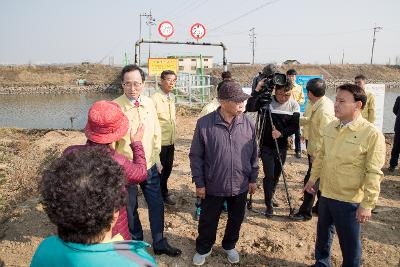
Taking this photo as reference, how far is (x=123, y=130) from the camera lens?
2055 millimetres

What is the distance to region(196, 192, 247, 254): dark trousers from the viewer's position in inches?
114

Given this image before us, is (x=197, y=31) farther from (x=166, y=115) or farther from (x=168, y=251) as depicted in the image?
(x=168, y=251)

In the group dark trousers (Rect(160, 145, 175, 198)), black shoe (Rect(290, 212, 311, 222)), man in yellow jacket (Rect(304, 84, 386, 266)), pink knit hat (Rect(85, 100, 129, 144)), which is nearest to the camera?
pink knit hat (Rect(85, 100, 129, 144))

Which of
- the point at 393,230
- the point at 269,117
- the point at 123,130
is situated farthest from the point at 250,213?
the point at 123,130

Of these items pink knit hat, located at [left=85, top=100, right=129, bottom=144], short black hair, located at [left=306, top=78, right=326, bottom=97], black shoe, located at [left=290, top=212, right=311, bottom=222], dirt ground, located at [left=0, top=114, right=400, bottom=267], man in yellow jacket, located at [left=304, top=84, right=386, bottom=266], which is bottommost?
dirt ground, located at [left=0, top=114, right=400, bottom=267]

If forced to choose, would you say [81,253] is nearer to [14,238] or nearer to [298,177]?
[14,238]

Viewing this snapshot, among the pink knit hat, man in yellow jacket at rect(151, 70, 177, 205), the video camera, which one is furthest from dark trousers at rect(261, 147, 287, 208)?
the pink knit hat

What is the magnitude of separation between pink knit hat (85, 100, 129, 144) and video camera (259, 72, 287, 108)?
210 centimetres

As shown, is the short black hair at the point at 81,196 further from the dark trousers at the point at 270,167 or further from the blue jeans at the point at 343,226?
the dark trousers at the point at 270,167

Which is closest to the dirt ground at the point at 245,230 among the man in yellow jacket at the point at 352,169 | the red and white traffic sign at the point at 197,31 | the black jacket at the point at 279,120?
the man in yellow jacket at the point at 352,169

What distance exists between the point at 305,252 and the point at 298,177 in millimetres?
2355

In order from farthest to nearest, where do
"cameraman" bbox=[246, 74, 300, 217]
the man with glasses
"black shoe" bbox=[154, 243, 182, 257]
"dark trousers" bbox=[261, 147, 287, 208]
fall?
"dark trousers" bbox=[261, 147, 287, 208] < "cameraman" bbox=[246, 74, 300, 217] < "black shoe" bbox=[154, 243, 182, 257] < the man with glasses

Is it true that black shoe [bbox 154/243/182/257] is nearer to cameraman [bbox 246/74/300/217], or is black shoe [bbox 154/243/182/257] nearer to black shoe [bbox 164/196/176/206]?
black shoe [bbox 164/196/176/206]

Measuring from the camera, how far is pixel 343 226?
2.51 m
